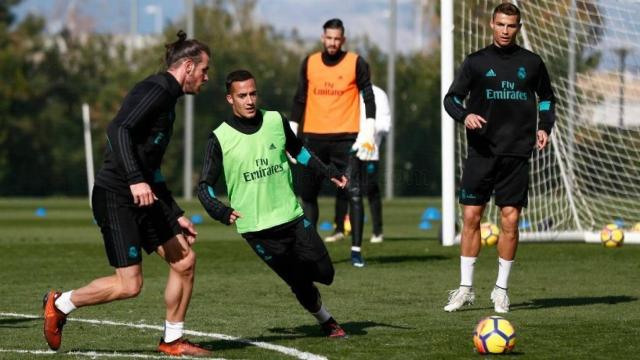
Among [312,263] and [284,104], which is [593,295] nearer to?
[312,263]

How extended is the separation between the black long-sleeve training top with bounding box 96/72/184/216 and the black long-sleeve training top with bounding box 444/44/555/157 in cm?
273

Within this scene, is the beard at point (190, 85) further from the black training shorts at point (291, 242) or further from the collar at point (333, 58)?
the collar at point (333, 58)

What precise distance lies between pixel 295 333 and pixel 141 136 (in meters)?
1.75

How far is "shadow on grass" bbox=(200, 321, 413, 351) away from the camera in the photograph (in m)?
7.43

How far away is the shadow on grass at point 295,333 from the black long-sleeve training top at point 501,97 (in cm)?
164

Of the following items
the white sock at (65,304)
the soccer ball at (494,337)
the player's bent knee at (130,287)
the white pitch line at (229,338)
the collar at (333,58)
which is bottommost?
the white pitch line at (229,338)

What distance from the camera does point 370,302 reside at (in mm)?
9570

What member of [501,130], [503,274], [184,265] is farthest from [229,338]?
[501,130]

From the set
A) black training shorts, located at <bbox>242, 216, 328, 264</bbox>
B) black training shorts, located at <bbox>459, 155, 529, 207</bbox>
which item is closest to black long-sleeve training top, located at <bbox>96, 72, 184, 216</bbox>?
black training shorts, located at <bbox>242, 216, 328, 264</bbox>

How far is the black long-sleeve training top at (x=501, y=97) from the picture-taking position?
9.05 meters

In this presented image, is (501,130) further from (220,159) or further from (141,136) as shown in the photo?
Result: (141,136)

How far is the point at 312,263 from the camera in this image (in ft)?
25.1

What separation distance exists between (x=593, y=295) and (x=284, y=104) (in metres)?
22.9

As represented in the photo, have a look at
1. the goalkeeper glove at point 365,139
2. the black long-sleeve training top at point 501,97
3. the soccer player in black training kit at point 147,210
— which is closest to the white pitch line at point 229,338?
the soccer player in black training kit at point 147,210
